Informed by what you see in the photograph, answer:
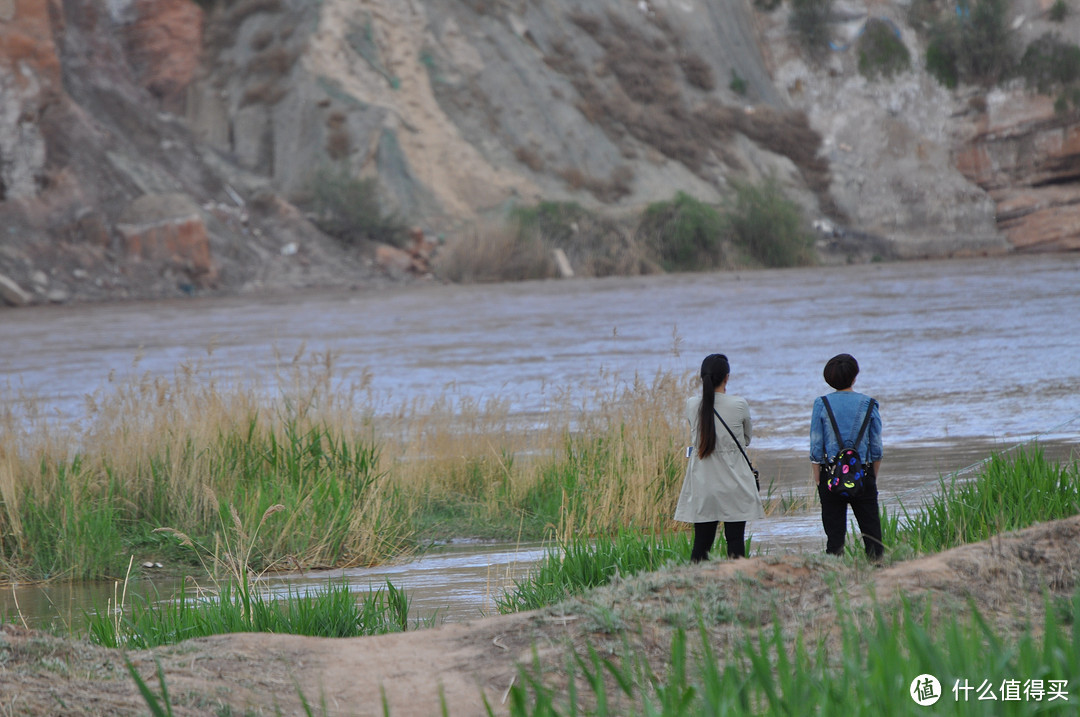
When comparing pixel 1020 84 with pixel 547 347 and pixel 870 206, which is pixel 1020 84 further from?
pixel 547 347

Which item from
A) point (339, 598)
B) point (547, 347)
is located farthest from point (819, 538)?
point (547, 347)

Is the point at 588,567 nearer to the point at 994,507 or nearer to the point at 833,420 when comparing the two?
the point at 833,420

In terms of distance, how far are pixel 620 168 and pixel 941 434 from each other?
40.0 m

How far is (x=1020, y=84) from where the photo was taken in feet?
184

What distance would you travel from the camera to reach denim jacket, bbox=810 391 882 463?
18.5 feet

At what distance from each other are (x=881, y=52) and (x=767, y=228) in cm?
1998

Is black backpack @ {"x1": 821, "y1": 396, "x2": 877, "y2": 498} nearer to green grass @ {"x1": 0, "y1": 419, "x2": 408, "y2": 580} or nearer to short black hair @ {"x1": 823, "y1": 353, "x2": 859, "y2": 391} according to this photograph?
short black hair @ {"x1": 823, "y1": 353, "x2": 859, "y2": 391}

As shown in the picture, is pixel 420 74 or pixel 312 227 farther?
pixel 420 74

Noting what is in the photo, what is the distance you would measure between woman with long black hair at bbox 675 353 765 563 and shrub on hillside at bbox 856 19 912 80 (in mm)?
57304

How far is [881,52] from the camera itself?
59.8 metres

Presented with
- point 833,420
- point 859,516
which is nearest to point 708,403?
point 833,420

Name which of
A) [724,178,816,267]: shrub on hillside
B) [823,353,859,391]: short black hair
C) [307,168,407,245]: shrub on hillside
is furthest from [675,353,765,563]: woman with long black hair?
[724,178,816,267]: shrub on hillside

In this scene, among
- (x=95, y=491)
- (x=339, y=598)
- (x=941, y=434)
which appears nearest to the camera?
(x=339, y=598)

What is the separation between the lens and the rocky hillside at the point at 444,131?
127ft
